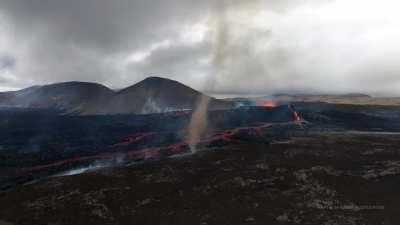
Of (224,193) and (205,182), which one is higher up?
(205,182)

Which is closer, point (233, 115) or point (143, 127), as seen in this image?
point (143, 127)

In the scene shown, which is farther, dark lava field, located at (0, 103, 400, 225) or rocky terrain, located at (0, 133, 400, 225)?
dark lava field, located at (0, 103, 400, 225)

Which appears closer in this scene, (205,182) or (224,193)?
(224,193)

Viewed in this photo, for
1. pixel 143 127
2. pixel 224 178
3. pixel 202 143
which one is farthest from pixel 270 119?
pixel 224 178

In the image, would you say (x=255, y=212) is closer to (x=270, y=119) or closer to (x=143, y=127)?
(x=143, y=127)

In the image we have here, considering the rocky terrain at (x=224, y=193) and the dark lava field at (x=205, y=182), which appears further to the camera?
the dark lava field at (x=205, y=182)

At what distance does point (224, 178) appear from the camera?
39250 millimetres

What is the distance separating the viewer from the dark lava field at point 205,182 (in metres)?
28.0

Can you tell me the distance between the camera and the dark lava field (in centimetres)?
2800

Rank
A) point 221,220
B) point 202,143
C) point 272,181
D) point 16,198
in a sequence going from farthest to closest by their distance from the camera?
point 202,143 < point 272,181 < point 16,198 < point 221,220

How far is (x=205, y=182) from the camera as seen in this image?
3794 centimetres

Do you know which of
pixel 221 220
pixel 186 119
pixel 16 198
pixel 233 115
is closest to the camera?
pixel 221 220

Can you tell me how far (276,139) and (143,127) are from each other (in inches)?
1622

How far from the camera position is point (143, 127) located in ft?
325
